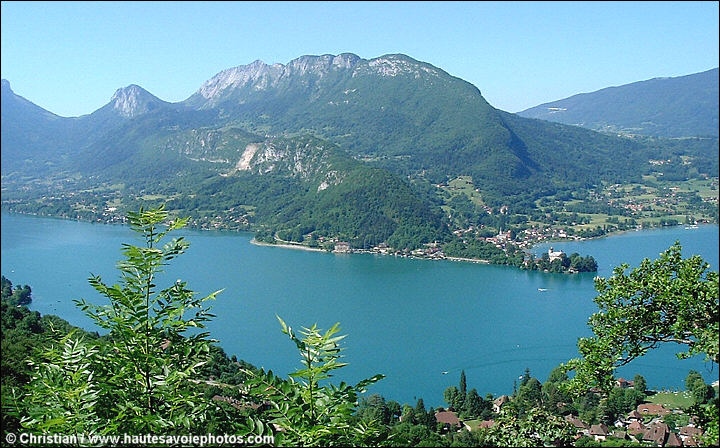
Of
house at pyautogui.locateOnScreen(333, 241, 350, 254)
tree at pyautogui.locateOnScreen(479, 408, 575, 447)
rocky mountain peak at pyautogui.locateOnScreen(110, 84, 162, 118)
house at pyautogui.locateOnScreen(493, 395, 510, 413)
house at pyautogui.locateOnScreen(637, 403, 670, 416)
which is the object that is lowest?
house at pyautogui.locateOnScreen(637, 403, 670, 416)

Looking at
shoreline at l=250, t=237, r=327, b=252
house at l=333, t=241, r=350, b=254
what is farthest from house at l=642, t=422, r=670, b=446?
shoreline at l=250, t=237, r=327, b=252

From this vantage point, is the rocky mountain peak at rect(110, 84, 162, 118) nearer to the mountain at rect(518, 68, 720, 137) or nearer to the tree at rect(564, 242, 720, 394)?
the mountain at rect(518, 68, 720, 137)

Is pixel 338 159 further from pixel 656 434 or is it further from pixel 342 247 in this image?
pixel 656 434

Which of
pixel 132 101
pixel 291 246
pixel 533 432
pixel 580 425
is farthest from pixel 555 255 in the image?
pixel 132 101

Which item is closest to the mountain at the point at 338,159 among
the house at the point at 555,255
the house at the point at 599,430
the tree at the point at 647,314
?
the house at the point at 555,255

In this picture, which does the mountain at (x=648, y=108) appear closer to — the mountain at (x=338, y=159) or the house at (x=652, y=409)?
the mountain at (x=338, y=159)
